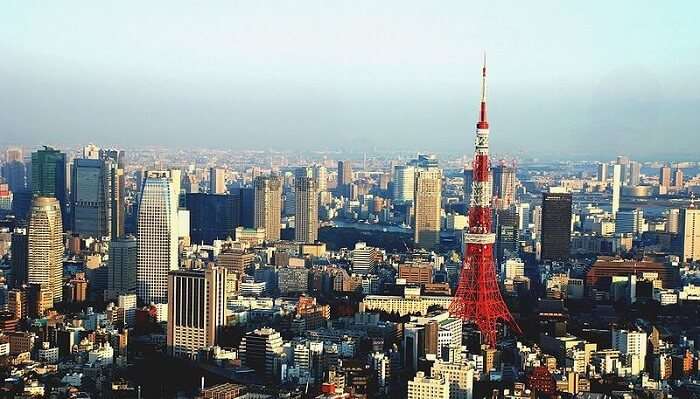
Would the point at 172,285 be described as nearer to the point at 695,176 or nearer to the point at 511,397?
the point at 511,397

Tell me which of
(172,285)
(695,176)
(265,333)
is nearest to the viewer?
(265,333)

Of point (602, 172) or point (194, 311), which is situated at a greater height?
point (602, 172)

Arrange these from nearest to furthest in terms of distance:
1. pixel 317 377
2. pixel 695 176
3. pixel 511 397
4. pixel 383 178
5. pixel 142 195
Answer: pixel 511 397
pixel 317 377
pixel 695 176
pixel 142 195
pixel 383 178

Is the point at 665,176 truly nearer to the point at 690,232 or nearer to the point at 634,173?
the point at 634,173

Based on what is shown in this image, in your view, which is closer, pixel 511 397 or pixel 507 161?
Result: pixel 511 397

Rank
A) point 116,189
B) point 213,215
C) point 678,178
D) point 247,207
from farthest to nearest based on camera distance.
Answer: point 247,207
point 213,215
point 116,189
point 678,178

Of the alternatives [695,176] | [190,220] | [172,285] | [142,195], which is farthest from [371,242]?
[172,285]

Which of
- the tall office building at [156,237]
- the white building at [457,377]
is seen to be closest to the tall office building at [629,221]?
the tall office building at [156,237]

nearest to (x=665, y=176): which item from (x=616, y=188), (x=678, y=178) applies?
(x=678, y=178)
